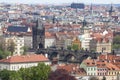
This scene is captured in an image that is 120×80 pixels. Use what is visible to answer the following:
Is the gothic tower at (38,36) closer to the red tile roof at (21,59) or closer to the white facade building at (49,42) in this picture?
the white facade building at (49,42)

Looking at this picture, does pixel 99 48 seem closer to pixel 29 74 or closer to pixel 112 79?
pixel 112 79

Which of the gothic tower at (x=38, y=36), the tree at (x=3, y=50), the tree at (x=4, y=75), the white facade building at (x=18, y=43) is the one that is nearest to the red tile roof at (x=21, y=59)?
the tree at (x=3, y=50)

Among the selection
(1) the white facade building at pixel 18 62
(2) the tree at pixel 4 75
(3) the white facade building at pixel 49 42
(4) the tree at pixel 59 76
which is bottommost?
(3) the white facade building at pixel 49 42

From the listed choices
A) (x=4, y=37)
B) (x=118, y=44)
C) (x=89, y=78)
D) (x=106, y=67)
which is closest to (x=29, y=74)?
(x=89, y=78)

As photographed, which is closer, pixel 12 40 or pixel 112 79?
pixel 112 79

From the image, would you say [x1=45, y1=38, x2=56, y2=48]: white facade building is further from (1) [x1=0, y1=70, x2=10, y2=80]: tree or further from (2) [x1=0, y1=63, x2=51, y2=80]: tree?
(2) [x1=0, y1=63, x2=51, y2=80]: tree

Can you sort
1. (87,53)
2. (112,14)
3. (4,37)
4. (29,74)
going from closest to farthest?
(29,74)
(87,53)
(4,37)
(112,14)

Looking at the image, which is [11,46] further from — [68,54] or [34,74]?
[34,74]

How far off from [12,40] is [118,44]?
666 inches

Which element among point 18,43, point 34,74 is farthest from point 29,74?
point 18,43

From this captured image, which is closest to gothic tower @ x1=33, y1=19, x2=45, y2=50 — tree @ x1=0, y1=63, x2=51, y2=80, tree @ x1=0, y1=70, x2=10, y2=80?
tree @ x1=0, y1=70, x2=10, y2=80

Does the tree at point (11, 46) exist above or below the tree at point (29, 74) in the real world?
below

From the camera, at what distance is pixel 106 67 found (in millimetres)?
60562

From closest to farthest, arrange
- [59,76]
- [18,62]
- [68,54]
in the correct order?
[59,76] → [18,62] → [68,54]
